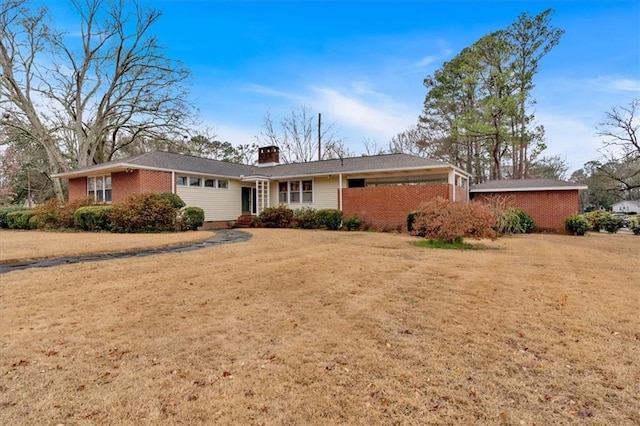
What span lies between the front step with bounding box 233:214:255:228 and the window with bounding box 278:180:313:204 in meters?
2.26

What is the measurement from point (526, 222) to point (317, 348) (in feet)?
55.8

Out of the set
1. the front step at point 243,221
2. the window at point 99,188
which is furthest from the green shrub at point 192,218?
the window at point 99,188

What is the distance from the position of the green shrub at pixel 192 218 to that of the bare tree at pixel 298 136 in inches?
768

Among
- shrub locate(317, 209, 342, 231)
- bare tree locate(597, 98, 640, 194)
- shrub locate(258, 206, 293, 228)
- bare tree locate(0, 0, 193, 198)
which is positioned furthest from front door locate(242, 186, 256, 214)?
bare tree locate(597, 98, 640, 194)

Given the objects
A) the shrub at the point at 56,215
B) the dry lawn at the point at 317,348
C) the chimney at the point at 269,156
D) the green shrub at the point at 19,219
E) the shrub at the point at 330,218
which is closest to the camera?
the dry lawn at the point at 317,348

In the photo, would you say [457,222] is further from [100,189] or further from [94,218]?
[100,189]

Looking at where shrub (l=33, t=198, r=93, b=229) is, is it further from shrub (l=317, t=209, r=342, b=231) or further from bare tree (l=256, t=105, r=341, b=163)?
bare tree (l=256, t=105, r=341, b=163)

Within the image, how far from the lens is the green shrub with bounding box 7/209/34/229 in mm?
16562

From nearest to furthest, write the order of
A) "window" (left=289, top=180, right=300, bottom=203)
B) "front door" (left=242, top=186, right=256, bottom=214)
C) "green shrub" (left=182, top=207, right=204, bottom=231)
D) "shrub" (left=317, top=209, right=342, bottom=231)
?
"green shrub" (left=182, top=207, right=204, bottom=231) < "shrub" (left=317, top=209, right=342, bottom=231) < "window" (left=289, top=180, right=300, bottom=203) < "front door" (left=242, top=186, right=256, bottom=214)

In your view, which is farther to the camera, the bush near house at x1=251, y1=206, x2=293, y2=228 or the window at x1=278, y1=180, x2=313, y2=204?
the window at x1=278, y1=180, x2=313, y2=204

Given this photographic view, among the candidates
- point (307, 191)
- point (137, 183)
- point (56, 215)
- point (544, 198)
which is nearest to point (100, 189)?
point (56, 215)

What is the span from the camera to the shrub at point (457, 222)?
10023 millimetres

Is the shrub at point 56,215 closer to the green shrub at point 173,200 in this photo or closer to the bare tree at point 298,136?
the green shrub at point 173,200

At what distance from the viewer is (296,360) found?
297 cm
